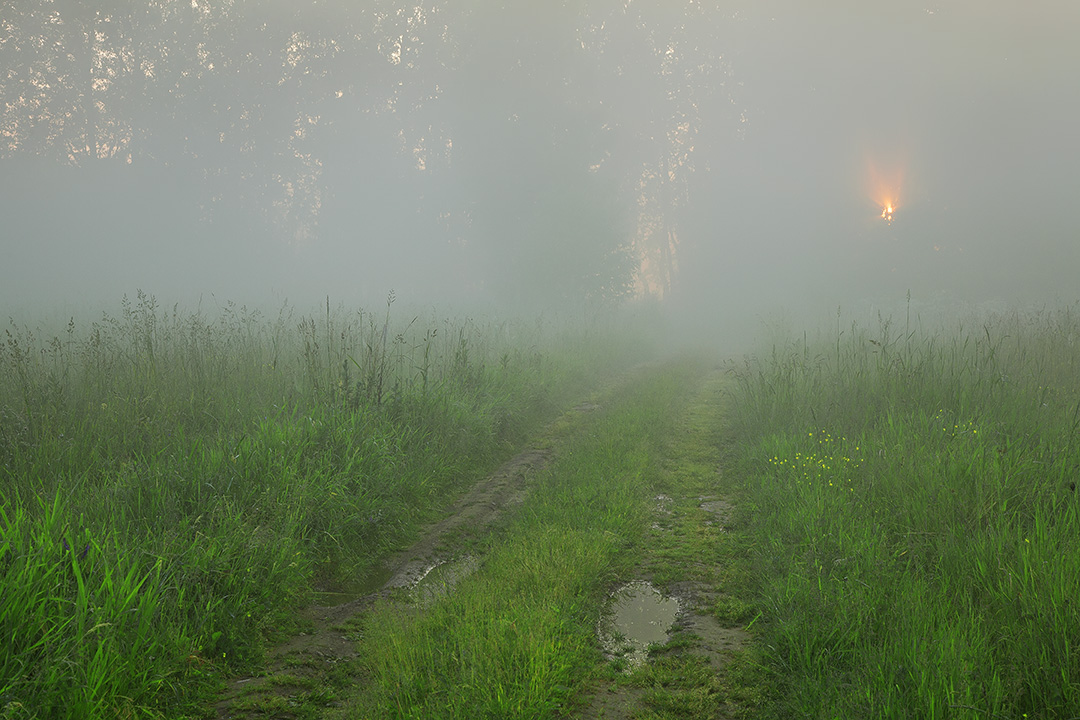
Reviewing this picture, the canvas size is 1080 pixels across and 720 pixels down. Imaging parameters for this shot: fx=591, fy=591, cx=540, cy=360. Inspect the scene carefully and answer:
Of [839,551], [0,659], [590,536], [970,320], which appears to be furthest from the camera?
[970,320]

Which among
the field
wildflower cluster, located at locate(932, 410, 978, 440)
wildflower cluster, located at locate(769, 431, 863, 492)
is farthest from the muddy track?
wildflower cluster, located at locate(932, 410, 978, 440)

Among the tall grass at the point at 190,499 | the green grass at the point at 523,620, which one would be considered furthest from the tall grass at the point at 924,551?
the tall grass at the point at 190,499

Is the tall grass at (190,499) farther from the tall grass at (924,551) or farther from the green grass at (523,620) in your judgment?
the tall grass at (924,551)

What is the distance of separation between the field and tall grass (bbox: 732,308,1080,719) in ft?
0.06

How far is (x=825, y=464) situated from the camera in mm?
5547

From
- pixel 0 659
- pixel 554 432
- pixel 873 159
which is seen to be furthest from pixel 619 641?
pixel 873 159

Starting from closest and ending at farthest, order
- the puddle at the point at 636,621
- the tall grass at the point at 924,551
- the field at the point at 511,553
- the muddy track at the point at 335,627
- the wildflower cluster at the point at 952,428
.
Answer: the tall grass at the point at 924,551 < the field at the point at 511,553 < the muddy track at the point at 335,627 < the puddle at the point at 636,621 < the wildflower cluster at the point at 952,428

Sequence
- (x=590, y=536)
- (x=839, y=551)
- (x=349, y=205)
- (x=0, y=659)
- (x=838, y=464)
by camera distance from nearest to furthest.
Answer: (x=0, y=659), (x=839, y=551), (x=590, y=536), (x=838, y=464), (x=349, y=205)

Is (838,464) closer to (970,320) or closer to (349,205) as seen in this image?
(970,320)

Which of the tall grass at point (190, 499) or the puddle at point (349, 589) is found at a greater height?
the tall grass at point (190, 499)

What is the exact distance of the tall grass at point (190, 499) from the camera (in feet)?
9.01

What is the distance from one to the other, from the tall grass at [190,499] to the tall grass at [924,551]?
3.04 metres

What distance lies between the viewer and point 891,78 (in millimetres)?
37219

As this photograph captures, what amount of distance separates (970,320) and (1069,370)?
11493 mm
